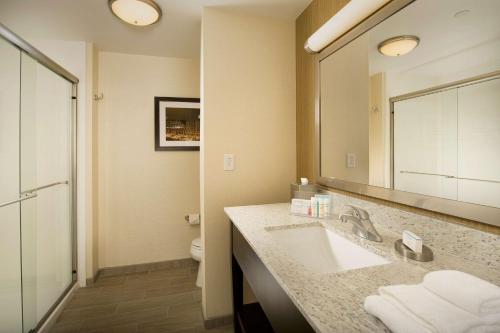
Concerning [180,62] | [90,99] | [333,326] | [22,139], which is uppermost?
[180,62]

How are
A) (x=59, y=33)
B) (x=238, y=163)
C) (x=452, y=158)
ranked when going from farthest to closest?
(x=59, y=33)
(x=238, y=163)
(x=452, y=158)

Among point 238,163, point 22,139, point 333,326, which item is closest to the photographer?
point 333,326

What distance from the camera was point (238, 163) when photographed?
71.5 inches

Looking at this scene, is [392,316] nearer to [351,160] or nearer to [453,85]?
[453,85]

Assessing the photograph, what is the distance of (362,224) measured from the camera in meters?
1.09

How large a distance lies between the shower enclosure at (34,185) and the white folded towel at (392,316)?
5.86ft

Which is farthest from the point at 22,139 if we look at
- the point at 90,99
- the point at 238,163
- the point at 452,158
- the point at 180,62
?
the point at 452,158

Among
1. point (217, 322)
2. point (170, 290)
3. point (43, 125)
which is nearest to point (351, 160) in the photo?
point (217, 322)

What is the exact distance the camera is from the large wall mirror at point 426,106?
2.54ft

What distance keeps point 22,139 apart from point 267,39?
174 centimetres

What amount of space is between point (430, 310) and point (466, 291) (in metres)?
0.10

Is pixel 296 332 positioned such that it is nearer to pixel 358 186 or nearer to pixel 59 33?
pixel 358 186

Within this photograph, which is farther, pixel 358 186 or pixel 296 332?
pixel 358 186

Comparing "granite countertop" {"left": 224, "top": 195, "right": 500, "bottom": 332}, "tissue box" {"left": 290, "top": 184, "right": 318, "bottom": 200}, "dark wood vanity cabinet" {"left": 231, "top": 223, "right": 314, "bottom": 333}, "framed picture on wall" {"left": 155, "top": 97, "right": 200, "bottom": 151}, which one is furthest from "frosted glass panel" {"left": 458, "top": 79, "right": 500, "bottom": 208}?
"framed picture on wall" {"left": 155, "top": 97, "right": 200, "bottom": 151}
